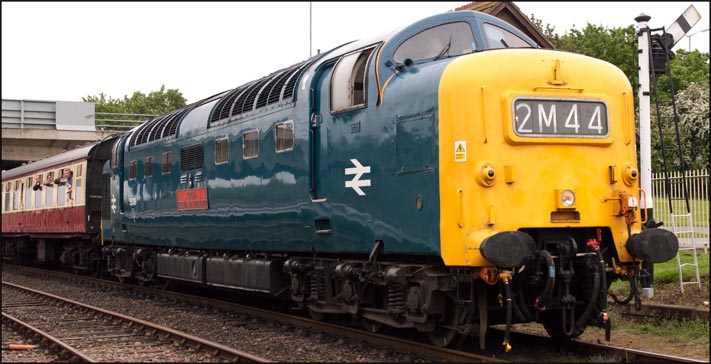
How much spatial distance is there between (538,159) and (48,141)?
108 ft

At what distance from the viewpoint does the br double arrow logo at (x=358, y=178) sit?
9.73 metres

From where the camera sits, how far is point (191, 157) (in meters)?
14.7

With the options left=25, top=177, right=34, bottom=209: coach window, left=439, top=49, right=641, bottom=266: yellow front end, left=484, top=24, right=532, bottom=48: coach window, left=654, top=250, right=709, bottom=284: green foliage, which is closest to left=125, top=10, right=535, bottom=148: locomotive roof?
left=484, top=24, right=532, bottom=48: coach window

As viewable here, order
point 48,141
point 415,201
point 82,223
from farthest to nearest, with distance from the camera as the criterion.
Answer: point 48,141
point 82,223
point 415,201

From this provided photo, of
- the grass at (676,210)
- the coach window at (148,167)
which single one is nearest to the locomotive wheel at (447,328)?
the grass at (676,210)

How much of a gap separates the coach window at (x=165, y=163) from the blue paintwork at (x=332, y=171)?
64 cm

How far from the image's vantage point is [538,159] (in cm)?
852

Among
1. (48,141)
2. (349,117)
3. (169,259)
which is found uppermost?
(48,141)

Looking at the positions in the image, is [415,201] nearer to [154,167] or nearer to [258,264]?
[258,264]

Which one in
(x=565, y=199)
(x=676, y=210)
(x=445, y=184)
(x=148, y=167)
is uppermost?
(x=148, y=167)

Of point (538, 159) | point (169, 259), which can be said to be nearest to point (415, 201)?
point (538, 159)

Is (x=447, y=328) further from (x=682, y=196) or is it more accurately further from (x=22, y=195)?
(x=22, y=195)

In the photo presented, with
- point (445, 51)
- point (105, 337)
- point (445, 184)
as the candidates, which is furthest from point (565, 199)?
point (105, 337)

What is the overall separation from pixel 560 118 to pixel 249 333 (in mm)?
5447
